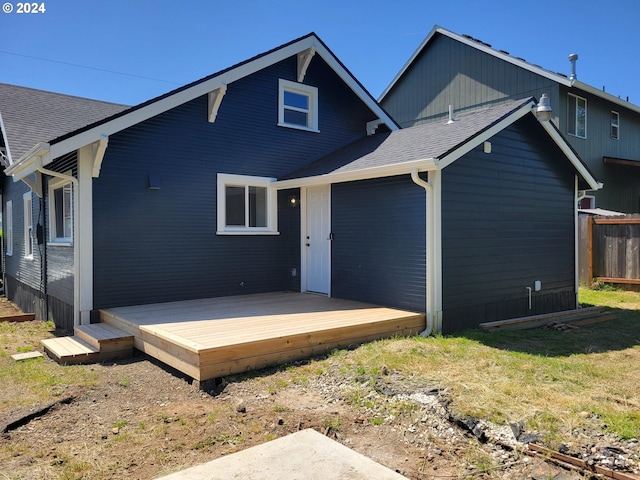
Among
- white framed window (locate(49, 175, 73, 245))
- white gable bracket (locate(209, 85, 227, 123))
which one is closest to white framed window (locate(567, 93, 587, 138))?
white gable bracket (locate(209, 85, 227, 123))

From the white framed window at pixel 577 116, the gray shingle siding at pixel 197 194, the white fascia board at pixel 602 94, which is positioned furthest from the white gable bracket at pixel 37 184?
the white framed window at pixel 577 116

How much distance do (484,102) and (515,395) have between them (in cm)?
1395

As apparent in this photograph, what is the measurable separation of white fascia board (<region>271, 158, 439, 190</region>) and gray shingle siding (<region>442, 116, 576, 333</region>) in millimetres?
605

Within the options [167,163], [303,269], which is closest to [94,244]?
[167,163]

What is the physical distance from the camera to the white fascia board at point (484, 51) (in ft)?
46.9

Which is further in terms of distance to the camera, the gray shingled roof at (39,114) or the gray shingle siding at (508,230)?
the gray shingled roof at (39,114)

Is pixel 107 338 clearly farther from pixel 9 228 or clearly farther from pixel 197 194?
pixel 9 228

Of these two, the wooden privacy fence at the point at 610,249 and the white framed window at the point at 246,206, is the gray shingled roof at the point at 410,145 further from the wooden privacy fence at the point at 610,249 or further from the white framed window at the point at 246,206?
the wooden privacy fence at the point at 610,249

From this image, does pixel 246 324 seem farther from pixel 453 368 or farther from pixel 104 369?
pixel 453 368

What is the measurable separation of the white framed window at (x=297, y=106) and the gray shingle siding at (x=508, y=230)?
12.8ft

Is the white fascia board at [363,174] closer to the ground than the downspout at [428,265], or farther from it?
farther from it

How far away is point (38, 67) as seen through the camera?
1994 centimetres

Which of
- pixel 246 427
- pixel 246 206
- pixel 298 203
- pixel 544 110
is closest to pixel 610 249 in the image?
pixel 544 110

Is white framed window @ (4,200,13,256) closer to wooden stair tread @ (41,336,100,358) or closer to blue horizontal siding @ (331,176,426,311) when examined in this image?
wooden stair tread @ (41,336,100,358)
